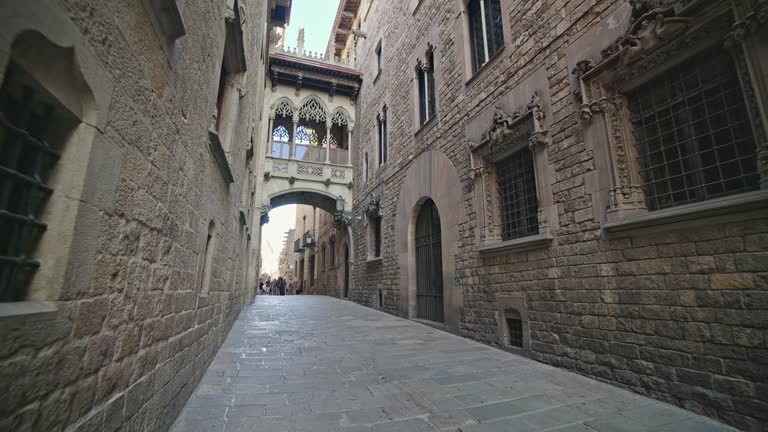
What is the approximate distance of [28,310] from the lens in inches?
41.2

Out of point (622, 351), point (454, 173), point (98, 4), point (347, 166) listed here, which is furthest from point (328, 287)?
point (98, 4)

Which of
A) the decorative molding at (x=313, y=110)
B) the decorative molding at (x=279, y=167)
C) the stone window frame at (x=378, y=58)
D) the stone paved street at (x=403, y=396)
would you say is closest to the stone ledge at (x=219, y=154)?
the stone paved street at (x=403, y=396)

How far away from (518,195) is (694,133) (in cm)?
252

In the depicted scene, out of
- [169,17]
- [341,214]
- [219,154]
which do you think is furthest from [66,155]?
[341,214]

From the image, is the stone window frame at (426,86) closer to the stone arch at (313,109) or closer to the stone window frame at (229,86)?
the stone window frame at (229,86)

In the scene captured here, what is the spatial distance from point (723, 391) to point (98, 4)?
4.72m

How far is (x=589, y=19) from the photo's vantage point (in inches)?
173

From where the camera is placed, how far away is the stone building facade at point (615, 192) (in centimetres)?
292

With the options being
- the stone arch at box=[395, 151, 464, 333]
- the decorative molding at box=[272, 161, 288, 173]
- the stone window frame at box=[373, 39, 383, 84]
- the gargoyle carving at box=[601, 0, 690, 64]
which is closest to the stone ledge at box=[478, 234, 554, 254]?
the stone arch at box=[395, 151, 464, 333]

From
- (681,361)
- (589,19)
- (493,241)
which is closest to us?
(681,361)

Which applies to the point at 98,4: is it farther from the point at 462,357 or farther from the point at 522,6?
the point at 522,6

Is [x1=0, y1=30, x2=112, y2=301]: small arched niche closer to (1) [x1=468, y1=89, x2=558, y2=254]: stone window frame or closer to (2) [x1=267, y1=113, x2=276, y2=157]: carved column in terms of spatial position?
(1) [x1=468, y1=89, x2=558, y2=254]: stone window frame

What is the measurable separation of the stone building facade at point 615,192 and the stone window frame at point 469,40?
3 centimetres

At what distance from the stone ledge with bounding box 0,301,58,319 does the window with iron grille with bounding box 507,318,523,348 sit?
531 cm
